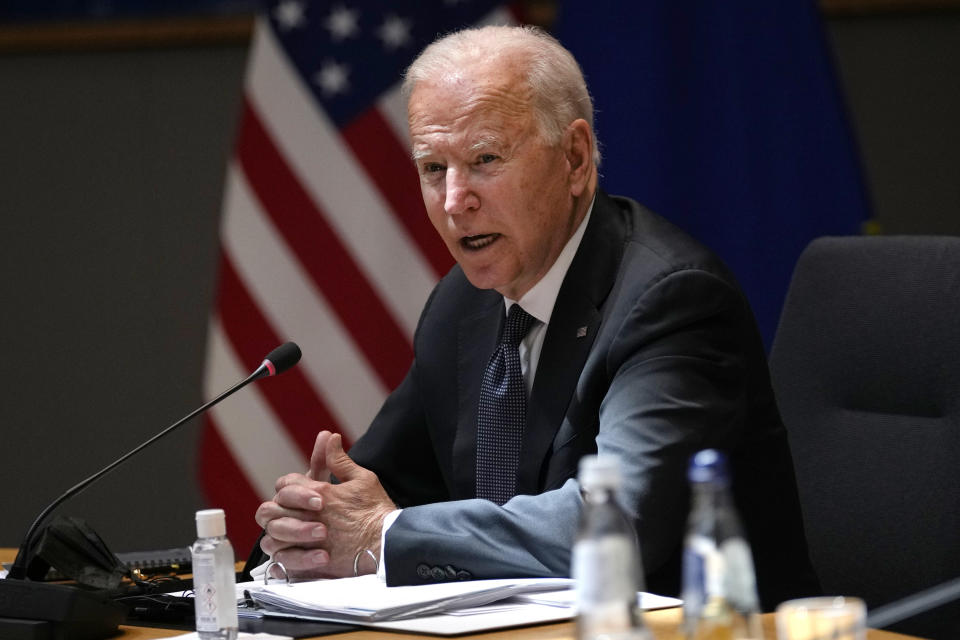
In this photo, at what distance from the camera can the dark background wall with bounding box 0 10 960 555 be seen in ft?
12.3

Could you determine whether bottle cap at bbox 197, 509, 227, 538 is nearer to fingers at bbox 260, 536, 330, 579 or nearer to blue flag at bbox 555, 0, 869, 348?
fingers at bbox 260, 536, 330, 579

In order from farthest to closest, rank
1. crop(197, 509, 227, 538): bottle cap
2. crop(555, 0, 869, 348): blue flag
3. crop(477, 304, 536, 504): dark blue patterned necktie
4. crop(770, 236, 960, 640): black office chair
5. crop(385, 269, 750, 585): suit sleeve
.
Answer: crop(555, 0, 869, 348): blue flag < crop(477, 304, 536, 504): dark blue patterned necktie < crop(770, 236, 960, 640): black office chair < crop(385, 269, 750, 585): suit sleeve < crop(197, 509, 227, 538): bottle cap

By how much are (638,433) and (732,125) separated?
1584 millimetres

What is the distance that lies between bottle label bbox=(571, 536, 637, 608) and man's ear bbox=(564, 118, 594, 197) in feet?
4.20

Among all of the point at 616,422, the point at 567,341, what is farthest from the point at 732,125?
the point at 616,422

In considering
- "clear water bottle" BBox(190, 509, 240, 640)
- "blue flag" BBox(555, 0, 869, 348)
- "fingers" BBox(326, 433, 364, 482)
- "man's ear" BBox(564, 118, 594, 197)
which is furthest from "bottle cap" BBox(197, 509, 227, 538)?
"blue flag" BBox(555, 0, 869, 348)

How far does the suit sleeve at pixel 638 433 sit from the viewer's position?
1.61m

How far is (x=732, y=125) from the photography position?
308 cm

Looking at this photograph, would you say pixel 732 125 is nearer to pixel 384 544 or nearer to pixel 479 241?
pixel 479 241

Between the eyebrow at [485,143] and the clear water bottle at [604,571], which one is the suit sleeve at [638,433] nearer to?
the eyebrow at [485,143]

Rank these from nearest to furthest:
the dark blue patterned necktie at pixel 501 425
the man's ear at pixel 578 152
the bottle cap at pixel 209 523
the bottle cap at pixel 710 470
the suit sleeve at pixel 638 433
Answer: the bottle cap at pixel 710 470
the bottle cap at pixel 209 523
the suit sleeve at pixel 638 433
the dark blue patterned necktie at pixel 501 425
the man's ear at pixel 578 152

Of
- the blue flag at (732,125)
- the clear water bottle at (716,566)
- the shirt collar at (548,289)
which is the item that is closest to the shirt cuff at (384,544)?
the shirt collar at (548,289)

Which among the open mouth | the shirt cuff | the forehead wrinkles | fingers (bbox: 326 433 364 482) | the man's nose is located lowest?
the shirt cuff

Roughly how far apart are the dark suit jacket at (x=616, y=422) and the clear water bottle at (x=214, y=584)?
33 centimetres
